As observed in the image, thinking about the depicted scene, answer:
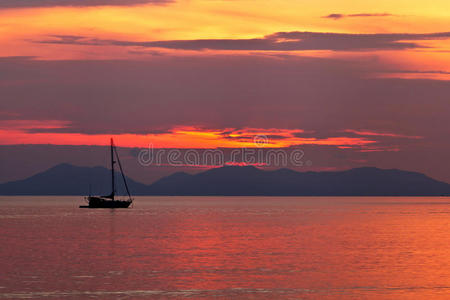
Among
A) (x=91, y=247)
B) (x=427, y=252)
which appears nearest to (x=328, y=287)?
(x=427, y=252)

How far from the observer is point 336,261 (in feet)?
249

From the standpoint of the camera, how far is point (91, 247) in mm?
93500

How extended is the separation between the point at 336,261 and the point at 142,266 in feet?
65.8

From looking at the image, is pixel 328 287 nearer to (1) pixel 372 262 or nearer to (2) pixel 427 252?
(1) pixel 372 262

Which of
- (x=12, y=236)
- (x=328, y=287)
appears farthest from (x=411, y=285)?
(x=12, y=236)

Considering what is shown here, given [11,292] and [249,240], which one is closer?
[11,292]

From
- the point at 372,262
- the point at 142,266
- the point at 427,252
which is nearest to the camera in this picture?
the point at 142,266

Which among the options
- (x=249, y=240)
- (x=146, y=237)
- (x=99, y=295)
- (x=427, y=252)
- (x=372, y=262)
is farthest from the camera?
(x=146, y=237)

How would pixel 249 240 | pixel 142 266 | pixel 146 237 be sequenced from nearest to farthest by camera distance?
1. pixel 142 266
2. pixel 249 240
3. pixel 146 237

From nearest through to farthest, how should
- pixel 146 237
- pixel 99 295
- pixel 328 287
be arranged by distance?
pixel 99 295
pixel 328 287
pixel 146 237

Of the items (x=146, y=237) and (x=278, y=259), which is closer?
(x=278, y=259)

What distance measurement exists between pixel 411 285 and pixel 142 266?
2549cm

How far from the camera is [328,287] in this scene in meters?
57.2

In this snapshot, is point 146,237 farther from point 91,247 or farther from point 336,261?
point 336,261
